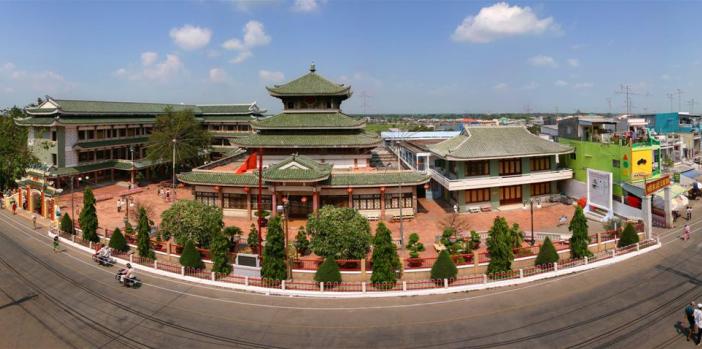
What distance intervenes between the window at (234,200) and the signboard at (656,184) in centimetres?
2996

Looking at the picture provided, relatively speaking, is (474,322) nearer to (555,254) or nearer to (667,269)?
(555,254)

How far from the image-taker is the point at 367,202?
35.4 metres

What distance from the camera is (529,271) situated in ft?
75.4

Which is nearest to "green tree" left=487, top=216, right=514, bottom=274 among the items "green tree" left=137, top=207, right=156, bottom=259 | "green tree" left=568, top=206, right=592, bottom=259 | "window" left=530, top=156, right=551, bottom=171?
"green tree" left=568, top=206, right=592, bottom=259

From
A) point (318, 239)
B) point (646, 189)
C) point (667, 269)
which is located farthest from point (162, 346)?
point (646, 189)

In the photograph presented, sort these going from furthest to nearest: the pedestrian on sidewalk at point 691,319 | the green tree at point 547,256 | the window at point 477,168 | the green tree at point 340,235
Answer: the window at point 477,168 → the green tree at point 547,256 → the green tree at point 340,235 → the pedestrian on sidewalk at point 691,319

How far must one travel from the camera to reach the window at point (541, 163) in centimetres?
3891

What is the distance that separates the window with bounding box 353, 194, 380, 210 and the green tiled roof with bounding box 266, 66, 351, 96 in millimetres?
10898

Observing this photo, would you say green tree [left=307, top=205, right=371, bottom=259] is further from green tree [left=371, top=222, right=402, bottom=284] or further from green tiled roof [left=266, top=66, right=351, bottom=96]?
green tiled roof [left=266, top=66, right=351, bottom=96]

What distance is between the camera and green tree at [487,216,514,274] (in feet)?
73.6

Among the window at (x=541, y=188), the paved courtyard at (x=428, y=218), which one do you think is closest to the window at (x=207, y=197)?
the paved courtyard at (x=428, y=218)

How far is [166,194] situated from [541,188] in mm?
37881

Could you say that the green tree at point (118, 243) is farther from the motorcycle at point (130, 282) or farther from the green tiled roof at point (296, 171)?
the green tiled roof at point (296, 171)

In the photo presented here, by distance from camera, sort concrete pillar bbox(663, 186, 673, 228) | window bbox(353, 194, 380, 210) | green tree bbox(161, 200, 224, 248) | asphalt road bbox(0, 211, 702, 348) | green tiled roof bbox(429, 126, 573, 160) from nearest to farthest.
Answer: asphalt road bbox(0, 211, 702, 348)
green tree bbox(161, 200, 224, 248)
concrete pillar bbox(663, 186, 673, 228)
window bbox(353, 194, 380, 210)
green tiled roof bbox(429, 126, 573, 160)
